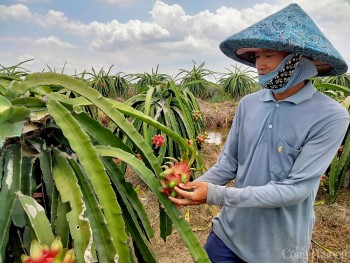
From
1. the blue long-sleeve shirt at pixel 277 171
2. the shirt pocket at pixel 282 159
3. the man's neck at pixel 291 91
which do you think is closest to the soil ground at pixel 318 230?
the blue long-sleeve shirt at pixel 277 171

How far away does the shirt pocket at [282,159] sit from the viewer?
1.39 metres

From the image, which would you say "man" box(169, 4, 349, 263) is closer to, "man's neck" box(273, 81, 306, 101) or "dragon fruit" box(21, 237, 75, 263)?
"man's neck" box(273, 81, 306, 101)

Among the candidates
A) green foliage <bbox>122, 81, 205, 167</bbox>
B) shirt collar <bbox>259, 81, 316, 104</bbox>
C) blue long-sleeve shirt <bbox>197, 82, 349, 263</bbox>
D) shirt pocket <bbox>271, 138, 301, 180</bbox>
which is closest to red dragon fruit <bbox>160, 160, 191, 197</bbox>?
blue long-sleeve shirt <bbox>197, 82, 349, 263</bbox>

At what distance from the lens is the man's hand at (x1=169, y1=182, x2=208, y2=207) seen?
1.20 m

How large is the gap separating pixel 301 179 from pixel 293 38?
19.1 inches

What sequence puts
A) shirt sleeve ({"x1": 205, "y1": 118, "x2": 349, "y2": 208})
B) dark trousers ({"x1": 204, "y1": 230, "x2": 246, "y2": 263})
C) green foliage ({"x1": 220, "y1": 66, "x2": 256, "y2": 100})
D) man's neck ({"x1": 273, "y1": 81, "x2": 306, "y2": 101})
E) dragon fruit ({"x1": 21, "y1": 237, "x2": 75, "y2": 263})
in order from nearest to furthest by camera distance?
dragon fruit ({"x1": 21, "y1": 237, "x2": 75, "y2": 263}), shirt sleeve ({"x1": 205, "y1": 118, "x2": 349, "y2": 208}), man's neck ({"x1": 273, "y1": 81, "x2": 306, "y2": 101}), dark trousers ({"x1": 204, "y1": 230, "x2": 246, "y2": 263}), green foliage ({"x1": 220, "y1": 66, "x2": 256, "y2": 100})

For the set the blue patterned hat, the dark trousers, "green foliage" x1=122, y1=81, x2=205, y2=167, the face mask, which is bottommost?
the dark trousers

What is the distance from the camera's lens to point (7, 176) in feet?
3.26

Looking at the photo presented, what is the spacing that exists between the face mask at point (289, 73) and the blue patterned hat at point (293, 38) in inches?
1.2

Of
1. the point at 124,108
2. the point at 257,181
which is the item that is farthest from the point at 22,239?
the point at 257,181

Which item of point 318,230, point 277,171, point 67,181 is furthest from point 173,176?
point 318,230

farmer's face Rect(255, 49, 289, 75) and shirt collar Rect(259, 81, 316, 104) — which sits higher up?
farmer's face Rect(255, 49, 289, 75)

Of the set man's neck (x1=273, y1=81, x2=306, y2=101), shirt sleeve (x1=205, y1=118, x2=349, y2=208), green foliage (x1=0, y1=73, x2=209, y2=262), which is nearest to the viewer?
green foliage (x1=0, y1=73, x2=209, y2=262)

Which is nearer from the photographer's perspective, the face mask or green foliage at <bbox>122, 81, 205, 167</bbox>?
the face mask
